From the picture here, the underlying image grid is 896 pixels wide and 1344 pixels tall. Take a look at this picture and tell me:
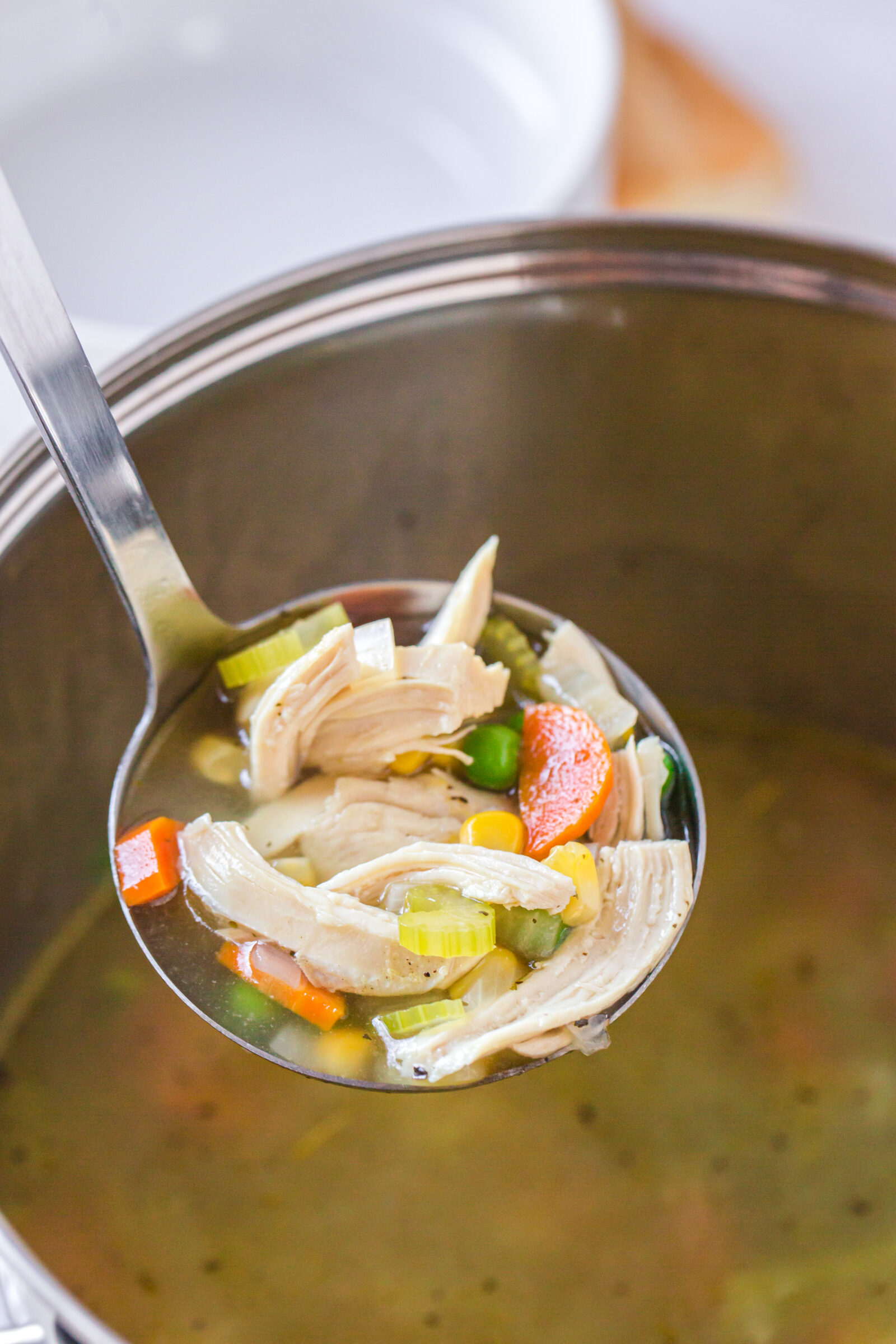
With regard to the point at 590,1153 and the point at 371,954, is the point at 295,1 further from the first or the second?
the point at 590,1153

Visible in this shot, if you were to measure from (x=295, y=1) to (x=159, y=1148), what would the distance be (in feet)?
4.62

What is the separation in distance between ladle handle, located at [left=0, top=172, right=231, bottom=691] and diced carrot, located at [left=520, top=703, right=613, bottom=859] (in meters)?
0.27

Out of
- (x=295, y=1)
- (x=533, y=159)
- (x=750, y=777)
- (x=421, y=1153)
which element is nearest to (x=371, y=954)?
(x=421, y=1153)

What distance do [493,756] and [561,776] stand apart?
5cm

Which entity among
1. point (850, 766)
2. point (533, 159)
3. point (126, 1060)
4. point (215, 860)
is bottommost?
point (850, 766)

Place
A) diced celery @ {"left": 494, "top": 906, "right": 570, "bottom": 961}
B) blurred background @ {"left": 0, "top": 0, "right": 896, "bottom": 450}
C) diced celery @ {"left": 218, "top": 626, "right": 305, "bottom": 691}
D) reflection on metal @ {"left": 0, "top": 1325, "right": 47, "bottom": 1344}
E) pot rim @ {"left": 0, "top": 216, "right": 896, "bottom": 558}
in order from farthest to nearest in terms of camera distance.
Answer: blurred background @ {"left": 0, "top": 0, "right": 896, "bottom": 450} < pot rim @ {"left": 0, "top": 216, "right": 896, "bottom": 558} < diced celery @ {"left": 218, "top": 626, "right": 305, "bottom": 691} < diced celery @ {"left": 494, "top": 906, "right": 570, "bottom": 961} < reflection on metal @ {"left": 0, "top": 1325, "right": 47, "bottom": 1344}

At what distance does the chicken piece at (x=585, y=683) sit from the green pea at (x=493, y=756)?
0.21 feet

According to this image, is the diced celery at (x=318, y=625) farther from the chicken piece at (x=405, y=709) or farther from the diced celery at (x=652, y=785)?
the diced celery at (x=652, y=785)

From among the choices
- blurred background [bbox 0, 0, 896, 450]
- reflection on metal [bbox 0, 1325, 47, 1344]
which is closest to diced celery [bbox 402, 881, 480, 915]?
reflection on metal [bbox 0, 1325, 47, 1344]

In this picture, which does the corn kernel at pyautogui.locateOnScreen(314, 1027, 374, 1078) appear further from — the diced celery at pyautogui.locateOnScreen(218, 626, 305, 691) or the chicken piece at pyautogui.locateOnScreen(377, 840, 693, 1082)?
the diced celery at pyautogui.locateOnScreen(218, 626, 305, 691)

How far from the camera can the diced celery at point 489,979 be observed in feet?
2.72

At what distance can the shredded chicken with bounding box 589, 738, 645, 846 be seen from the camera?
2.98 feet

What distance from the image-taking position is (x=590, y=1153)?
1.25 m

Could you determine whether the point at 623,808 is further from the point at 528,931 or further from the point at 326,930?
the point at 326,930
